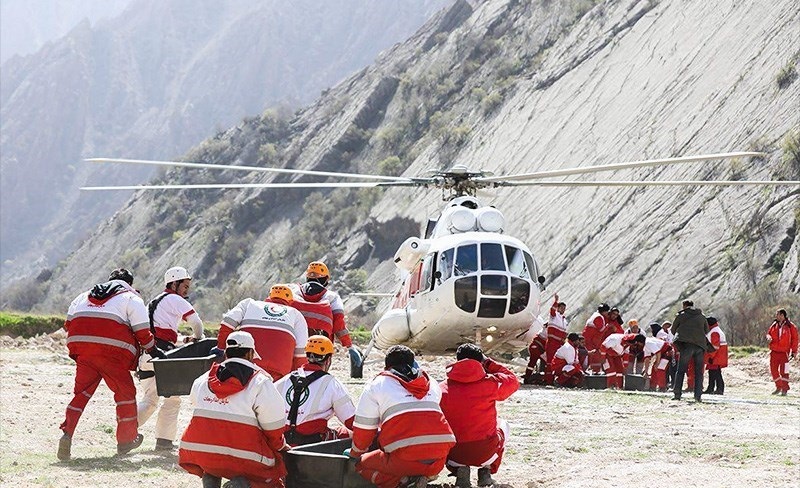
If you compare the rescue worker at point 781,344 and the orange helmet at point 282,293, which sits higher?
the rescue worker at point 781,344

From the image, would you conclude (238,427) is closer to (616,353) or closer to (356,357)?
(356,357)

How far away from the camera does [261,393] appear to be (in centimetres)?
795

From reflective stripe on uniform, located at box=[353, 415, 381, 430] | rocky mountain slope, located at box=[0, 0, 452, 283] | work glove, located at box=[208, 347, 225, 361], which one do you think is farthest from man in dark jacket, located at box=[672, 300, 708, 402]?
rocky mountain slope, located at box=[0, 0, 452, 283]

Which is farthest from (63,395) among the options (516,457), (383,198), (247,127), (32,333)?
(247,127)

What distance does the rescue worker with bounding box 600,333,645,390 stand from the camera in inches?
815

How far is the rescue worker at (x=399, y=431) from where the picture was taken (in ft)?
26.8

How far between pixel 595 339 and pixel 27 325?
15.0 m

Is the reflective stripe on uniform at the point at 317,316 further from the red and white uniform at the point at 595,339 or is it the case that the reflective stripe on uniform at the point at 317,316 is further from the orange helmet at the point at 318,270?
the red and white uniform at the point at 595,339

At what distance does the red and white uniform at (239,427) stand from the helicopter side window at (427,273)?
34.2ft

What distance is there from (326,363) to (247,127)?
285ft

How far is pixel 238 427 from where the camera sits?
7.93 m

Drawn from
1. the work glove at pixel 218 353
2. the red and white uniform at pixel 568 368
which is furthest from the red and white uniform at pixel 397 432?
the red and white uniform at pixel 568 368

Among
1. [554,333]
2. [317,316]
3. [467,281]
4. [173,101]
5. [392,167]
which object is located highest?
[173,101]

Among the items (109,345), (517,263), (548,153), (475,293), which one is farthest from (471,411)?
(548,153)
